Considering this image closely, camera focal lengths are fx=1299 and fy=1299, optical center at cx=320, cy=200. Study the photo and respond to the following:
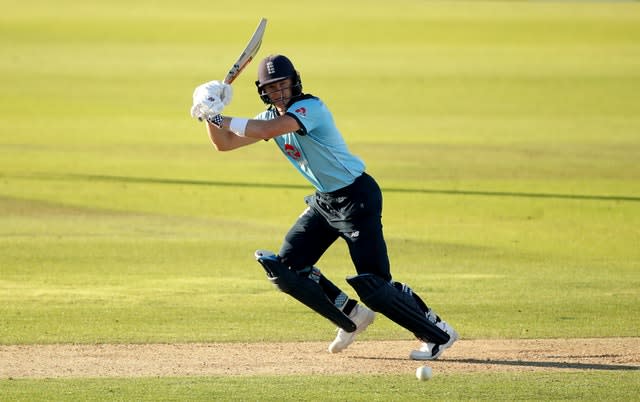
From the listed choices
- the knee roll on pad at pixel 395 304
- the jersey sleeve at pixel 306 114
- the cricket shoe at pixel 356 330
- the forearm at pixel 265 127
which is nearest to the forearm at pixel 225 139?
the forearm at pixel 265 127

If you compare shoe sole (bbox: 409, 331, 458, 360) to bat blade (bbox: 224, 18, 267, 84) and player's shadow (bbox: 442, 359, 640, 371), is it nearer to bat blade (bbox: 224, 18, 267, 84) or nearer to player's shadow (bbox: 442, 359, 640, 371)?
player's shadow (bbox: 442, 359, 640, 371)

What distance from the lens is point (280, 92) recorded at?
9.06m

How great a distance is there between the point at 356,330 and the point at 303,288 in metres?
0.58

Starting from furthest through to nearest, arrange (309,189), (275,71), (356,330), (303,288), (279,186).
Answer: (279,186)
(309,189)
(356,330)
(303,288)
(275,71)

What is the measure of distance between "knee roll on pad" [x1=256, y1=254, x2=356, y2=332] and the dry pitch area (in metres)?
0.29

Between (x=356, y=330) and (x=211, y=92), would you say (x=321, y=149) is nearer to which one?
(x=211, y=92)

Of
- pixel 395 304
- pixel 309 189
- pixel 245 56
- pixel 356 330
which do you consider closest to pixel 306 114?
pixel 245 56

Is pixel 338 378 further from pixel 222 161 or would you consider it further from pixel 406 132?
pixel 406 132

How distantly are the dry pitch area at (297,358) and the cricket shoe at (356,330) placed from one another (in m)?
0.09

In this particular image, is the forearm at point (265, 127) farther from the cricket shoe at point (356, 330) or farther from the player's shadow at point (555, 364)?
the player's shadow at point (555, 364)

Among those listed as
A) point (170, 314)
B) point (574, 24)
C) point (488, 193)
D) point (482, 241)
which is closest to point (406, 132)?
point (488, 193)

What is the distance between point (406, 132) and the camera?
98.3 feet

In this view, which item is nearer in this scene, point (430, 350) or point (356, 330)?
point (430, 350)

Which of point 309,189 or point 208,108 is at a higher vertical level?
point 208,108
